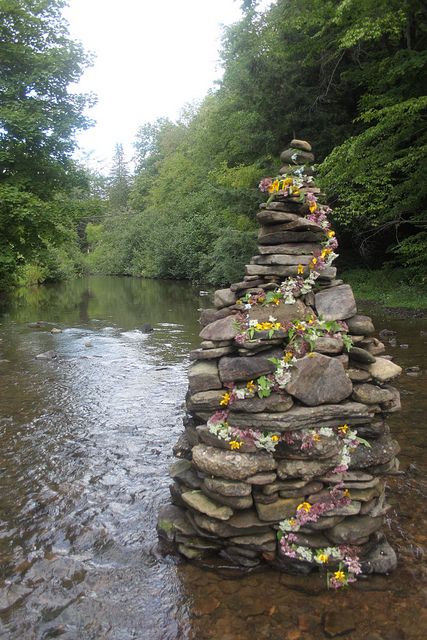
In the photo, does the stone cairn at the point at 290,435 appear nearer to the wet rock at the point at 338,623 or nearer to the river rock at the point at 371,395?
the river rock at the point at 371,395

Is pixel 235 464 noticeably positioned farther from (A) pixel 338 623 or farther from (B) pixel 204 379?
(A) pixel 338 623

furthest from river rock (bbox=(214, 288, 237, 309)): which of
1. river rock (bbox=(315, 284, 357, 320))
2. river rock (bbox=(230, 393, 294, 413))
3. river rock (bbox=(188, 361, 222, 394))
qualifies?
river rock (bbox=(230, 393, 294, 413))

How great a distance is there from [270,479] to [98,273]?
63867mm

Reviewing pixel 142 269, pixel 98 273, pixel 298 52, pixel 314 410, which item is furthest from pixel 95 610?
pixel 98 273

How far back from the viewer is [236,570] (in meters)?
4.23

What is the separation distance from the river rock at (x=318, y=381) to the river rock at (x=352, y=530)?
3.66 ft

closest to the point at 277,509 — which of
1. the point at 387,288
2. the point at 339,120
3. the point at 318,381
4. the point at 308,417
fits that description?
the point at 308,417

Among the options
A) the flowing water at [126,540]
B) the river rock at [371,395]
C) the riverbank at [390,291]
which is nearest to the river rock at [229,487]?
the flowing water at [126,540]

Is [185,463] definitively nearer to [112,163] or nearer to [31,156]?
[31,156]

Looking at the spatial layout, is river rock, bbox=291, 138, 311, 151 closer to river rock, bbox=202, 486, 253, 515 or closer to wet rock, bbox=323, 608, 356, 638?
river rock, bbox=202, 486, 253, 515

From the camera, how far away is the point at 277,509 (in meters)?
4.16

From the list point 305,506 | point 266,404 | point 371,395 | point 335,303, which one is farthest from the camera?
point 335,303

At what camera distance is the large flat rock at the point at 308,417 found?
13.7 ft

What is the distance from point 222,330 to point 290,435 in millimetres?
1220
